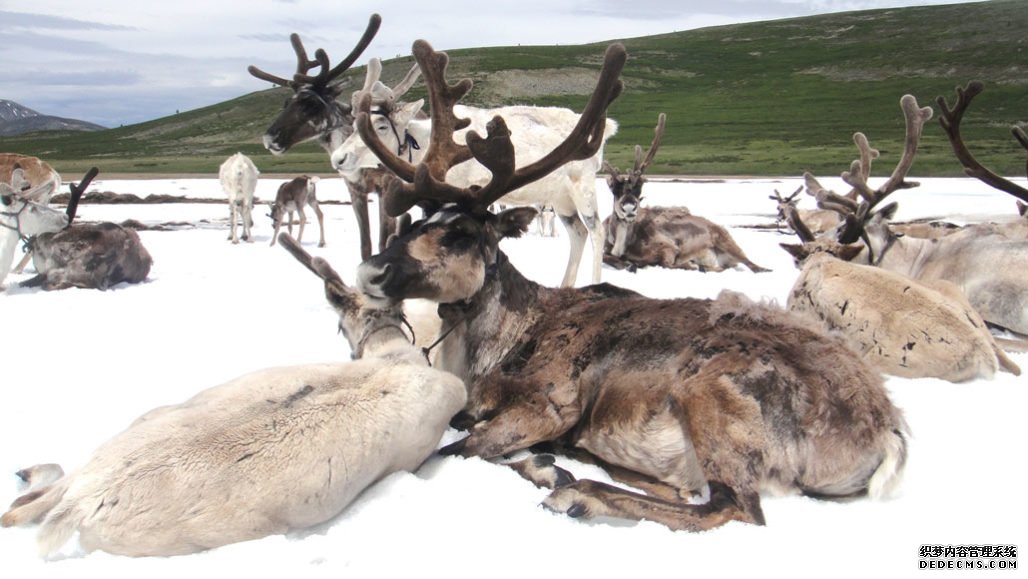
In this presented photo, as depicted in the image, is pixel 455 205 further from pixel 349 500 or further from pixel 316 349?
pixel 316 349

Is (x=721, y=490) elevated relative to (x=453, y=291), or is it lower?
lower

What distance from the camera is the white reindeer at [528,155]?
7730 mm

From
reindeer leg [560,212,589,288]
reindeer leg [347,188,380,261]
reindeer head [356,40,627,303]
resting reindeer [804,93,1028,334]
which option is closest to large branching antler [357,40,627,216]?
reindeer head [356,40,627,303]

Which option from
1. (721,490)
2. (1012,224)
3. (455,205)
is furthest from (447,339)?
(1012,224)

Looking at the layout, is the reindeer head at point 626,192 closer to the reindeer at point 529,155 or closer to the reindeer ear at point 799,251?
the reindeer at point 529,155

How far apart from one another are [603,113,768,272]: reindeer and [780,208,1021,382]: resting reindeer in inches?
261

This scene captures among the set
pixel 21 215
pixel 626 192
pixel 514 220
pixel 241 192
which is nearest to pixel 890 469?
pixel 514 220

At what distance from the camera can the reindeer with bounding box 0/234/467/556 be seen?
2.83 meters

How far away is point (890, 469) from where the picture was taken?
11.2ft

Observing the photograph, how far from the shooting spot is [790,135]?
67.2 meters

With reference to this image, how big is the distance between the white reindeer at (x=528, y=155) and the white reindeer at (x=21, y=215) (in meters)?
5.11

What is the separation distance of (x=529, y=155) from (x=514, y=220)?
12.9ft

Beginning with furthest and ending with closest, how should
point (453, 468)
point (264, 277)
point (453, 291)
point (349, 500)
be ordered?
point (264, 277) → point (453, 291) → point (453, 468) → point (349, 500)

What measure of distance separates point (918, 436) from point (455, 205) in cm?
294
